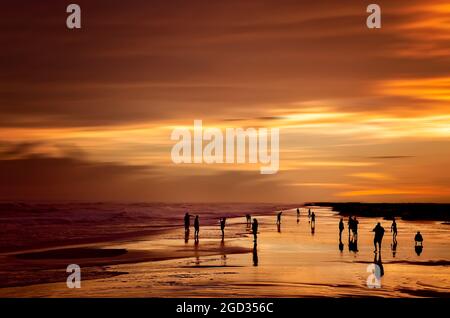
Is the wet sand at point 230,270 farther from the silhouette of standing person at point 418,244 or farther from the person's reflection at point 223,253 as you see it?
the silhouette of standing person at point 418,244

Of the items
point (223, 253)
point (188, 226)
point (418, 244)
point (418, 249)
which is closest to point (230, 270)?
point (223, 253)

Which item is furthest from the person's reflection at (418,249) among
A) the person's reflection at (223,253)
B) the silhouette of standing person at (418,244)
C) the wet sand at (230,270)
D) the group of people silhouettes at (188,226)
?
the group of people silhouettes at (188,226)

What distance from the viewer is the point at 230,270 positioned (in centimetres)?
2972

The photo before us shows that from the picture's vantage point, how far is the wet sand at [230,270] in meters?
24.2

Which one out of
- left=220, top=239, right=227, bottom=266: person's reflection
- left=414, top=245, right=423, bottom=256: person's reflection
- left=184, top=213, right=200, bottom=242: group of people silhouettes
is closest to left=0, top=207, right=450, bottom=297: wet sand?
left=220, top=239, right=227, bottom=266: person's reflection

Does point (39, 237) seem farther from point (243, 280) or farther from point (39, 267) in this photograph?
point (243, 280)

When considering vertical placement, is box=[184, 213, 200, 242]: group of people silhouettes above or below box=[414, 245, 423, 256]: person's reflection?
above

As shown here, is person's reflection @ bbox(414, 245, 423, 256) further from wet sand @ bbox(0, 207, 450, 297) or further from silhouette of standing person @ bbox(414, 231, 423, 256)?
wet sand @ bbox(0, 207, 450, 297)

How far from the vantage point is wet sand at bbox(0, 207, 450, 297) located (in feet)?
79.3

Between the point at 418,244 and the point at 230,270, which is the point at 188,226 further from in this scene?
the point at 230,270

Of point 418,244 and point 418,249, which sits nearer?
point 418,249

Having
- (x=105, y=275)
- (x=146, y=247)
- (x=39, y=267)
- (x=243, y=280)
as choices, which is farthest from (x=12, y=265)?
(x=243, y=280)
